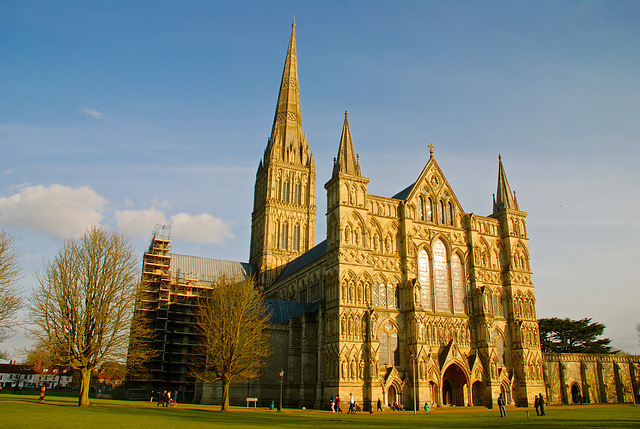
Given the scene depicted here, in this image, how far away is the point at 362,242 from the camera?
42.6m

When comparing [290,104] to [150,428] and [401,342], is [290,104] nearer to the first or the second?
[401,342]

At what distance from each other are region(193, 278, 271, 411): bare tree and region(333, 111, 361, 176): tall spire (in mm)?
13345

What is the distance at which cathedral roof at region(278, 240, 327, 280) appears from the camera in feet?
180

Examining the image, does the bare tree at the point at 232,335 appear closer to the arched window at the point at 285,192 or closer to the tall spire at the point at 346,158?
the tall spire at the point at 346,158

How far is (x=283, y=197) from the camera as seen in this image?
76375 mm

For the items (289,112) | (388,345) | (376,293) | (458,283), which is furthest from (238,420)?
(289,112)

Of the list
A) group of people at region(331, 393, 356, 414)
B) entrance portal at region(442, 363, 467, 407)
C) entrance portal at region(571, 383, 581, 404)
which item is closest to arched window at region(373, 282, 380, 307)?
group of people at region(331, 393, 356, 414)

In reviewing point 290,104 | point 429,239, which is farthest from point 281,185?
point 429,239

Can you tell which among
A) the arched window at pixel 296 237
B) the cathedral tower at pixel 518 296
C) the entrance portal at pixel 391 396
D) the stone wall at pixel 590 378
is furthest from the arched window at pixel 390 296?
the arched window at pixel 296 237

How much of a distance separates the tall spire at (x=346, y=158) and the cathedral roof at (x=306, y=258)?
9.56 metres

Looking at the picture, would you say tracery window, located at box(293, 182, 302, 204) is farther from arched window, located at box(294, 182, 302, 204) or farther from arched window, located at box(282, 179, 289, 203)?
arched window, located at box(282, 179, 289, 203)

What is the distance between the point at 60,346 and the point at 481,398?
34.2m

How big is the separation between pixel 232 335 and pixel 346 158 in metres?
19.0

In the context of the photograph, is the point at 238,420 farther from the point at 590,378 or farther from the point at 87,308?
the point at 590,378
